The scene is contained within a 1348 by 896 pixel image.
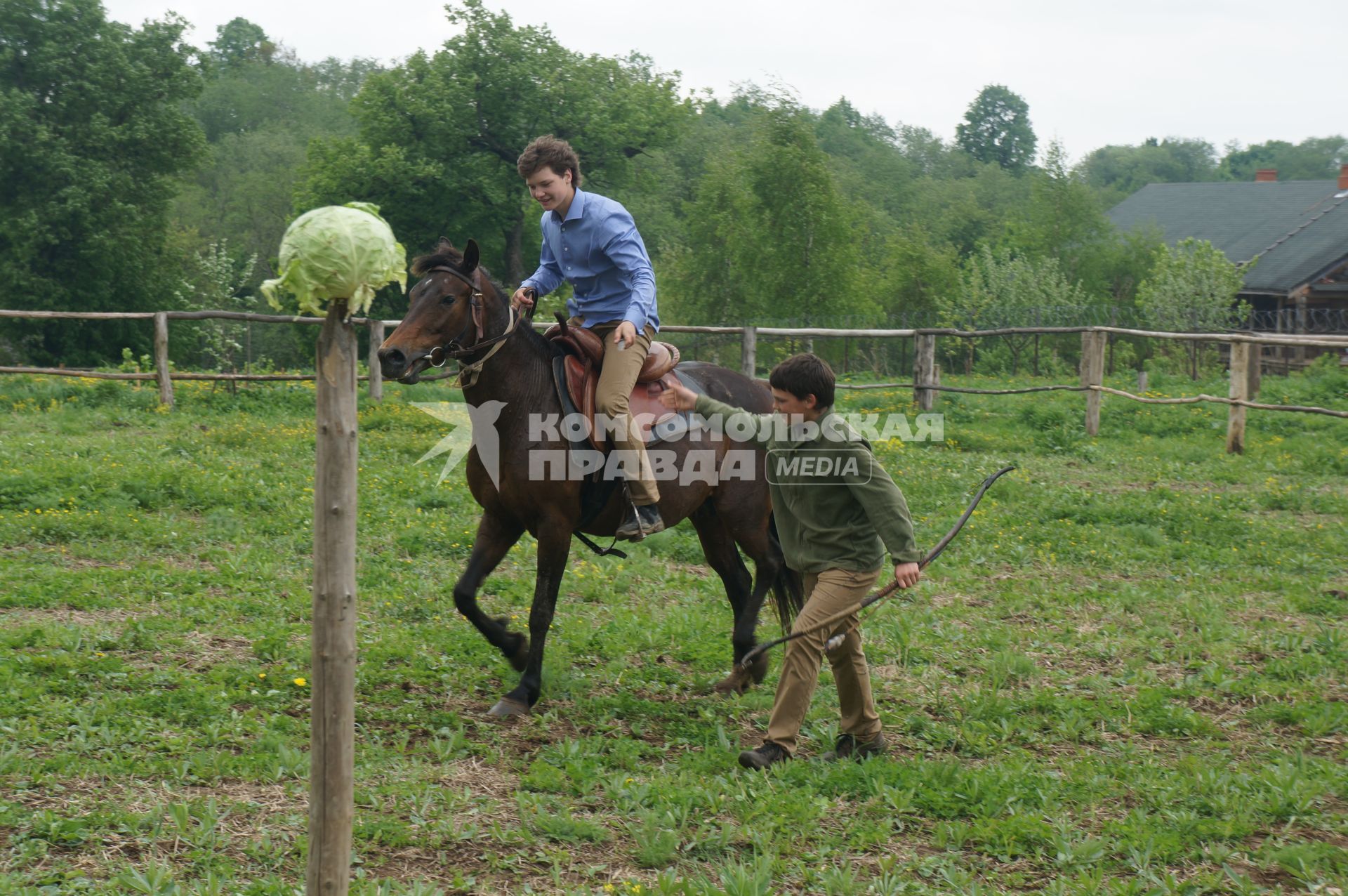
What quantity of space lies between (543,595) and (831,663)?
5.06 feet

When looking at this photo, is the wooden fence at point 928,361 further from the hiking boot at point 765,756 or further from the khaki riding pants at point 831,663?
the hiking boot at point 765,756

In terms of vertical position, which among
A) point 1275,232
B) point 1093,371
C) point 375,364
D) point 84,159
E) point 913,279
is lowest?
point 375,364

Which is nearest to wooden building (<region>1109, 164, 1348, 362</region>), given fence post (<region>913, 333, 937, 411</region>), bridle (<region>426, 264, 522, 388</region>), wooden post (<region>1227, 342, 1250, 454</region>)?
wooden post (<region>1227, 342, 1250, 454</region>)

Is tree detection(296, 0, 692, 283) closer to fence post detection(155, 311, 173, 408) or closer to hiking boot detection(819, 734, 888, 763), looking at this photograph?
fence post detection(155, 311, 173, 408)

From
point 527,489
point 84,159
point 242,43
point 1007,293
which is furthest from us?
point 242,43

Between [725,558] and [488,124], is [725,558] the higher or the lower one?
the lower one

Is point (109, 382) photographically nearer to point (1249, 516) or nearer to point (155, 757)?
point (155, 757)

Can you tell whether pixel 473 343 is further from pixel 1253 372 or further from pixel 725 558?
pixel 1253 372

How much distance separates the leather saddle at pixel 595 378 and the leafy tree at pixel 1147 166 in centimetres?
7311

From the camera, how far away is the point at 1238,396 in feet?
41.4

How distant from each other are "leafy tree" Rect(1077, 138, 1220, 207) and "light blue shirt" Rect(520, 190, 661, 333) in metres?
73.2

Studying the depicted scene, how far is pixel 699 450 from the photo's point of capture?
5.88 meters

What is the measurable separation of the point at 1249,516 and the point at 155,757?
350 inches

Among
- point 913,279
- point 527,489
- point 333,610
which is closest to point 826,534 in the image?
point 527,489
